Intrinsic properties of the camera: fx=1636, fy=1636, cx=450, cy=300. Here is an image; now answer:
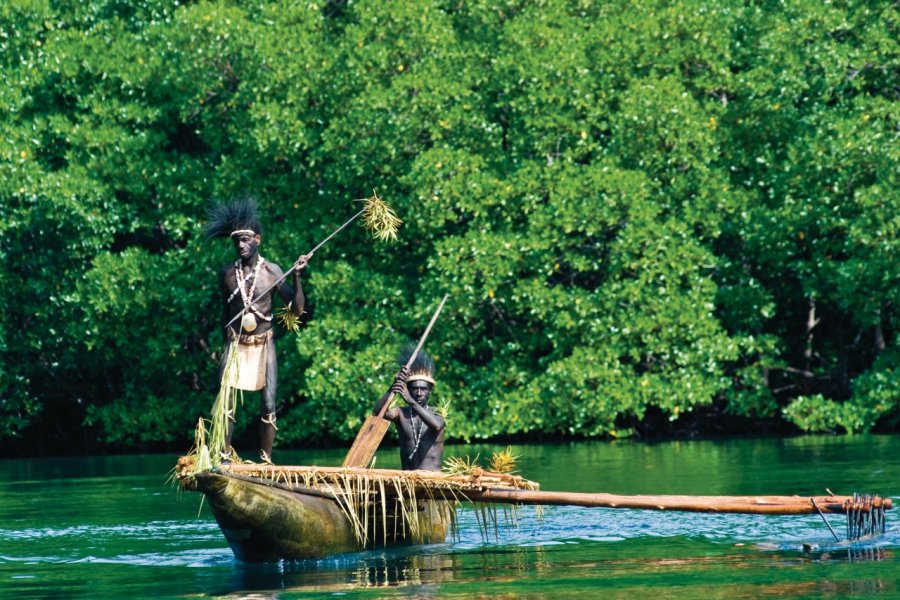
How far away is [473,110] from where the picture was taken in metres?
31.4

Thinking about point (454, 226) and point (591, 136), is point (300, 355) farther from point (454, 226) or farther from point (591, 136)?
point (591, 136)

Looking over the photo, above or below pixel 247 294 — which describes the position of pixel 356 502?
below

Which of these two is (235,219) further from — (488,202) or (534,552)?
(488,202)

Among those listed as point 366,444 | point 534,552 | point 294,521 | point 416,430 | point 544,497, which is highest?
point 416,430

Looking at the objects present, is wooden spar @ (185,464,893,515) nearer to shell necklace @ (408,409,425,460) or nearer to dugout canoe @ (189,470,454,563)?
dugout canoe @ (189,470,454,563)

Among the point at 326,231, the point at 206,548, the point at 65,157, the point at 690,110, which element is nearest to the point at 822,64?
the point at 690,110

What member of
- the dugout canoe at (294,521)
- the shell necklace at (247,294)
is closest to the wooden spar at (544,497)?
the dugout canoe at (294,521)

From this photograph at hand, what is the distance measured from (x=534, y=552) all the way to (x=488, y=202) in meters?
16.6

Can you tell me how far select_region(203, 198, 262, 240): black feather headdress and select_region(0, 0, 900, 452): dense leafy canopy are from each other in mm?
15256

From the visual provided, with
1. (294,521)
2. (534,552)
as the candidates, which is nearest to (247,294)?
(294,521)

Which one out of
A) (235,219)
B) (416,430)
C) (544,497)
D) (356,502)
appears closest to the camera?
(544,497)

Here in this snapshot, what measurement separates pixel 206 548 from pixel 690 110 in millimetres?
17983

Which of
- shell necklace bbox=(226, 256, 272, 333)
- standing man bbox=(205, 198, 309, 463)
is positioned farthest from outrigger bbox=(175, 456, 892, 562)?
shell necklace bbox=(226, 256, 272, 333)

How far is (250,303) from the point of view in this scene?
1418 cm
